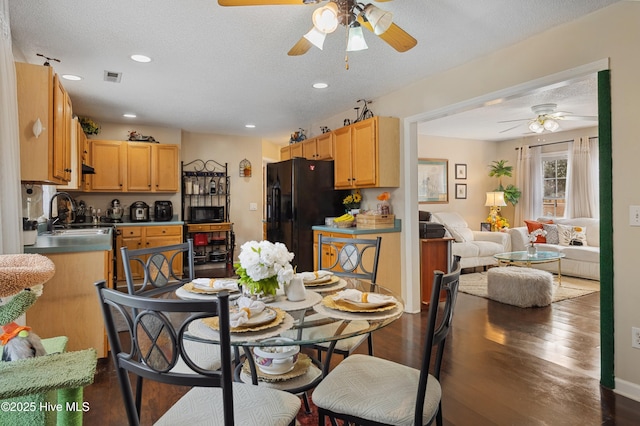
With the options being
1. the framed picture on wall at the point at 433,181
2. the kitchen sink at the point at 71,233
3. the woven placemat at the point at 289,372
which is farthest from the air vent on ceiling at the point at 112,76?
the framed picture on wall at the point at 433,181

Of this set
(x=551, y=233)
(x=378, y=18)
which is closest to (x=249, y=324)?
(x=378, y=18)

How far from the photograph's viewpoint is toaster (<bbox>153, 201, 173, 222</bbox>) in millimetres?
5877

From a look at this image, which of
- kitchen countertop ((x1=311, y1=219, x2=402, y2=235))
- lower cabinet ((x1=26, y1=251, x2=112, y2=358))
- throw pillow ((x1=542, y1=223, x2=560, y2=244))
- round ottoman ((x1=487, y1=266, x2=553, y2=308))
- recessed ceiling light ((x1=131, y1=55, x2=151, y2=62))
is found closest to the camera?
lower cabinet ((x1=26, y1=251, x2=112, y2=358))

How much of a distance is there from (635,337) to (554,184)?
5534 millimetres

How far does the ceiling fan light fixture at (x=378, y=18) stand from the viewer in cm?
186

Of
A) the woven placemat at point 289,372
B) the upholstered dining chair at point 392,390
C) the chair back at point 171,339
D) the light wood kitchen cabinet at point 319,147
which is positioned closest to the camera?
the chair back at point 171,339

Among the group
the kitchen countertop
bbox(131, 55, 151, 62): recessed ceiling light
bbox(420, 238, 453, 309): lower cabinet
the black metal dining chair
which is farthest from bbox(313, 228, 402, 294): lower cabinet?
the black metal dining chair

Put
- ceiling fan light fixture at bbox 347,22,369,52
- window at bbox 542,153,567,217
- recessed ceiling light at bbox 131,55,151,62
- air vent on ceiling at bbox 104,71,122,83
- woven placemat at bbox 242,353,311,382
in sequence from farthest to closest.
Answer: window at bbox 542,153,567,217 → air vent on ceiling at bbox 104,71,122,83 → recessed ceiling light at bbox 131,55,151,62 → ceiling fan light fixture at bbox 347,22,369,52 → woven placemat at bbox 242,353,311,382

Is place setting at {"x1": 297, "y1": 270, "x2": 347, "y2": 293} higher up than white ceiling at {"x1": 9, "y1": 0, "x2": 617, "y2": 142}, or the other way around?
white ceiling at {"x1": 9, "y1": 0, "x2": 617, "y2": 142}

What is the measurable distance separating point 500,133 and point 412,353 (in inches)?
217

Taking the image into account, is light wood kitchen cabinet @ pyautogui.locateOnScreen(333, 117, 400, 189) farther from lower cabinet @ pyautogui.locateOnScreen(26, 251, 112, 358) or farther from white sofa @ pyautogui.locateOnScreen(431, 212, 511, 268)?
lower cabinet @ pyautogui.locateOnScreen(26, 251, 112, 358)

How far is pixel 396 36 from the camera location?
6.90ft

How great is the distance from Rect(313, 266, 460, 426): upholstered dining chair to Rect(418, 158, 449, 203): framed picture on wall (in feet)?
19.1

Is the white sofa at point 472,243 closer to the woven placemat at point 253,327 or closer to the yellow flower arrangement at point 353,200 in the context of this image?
the yellow flower arrangement at point 353,200
